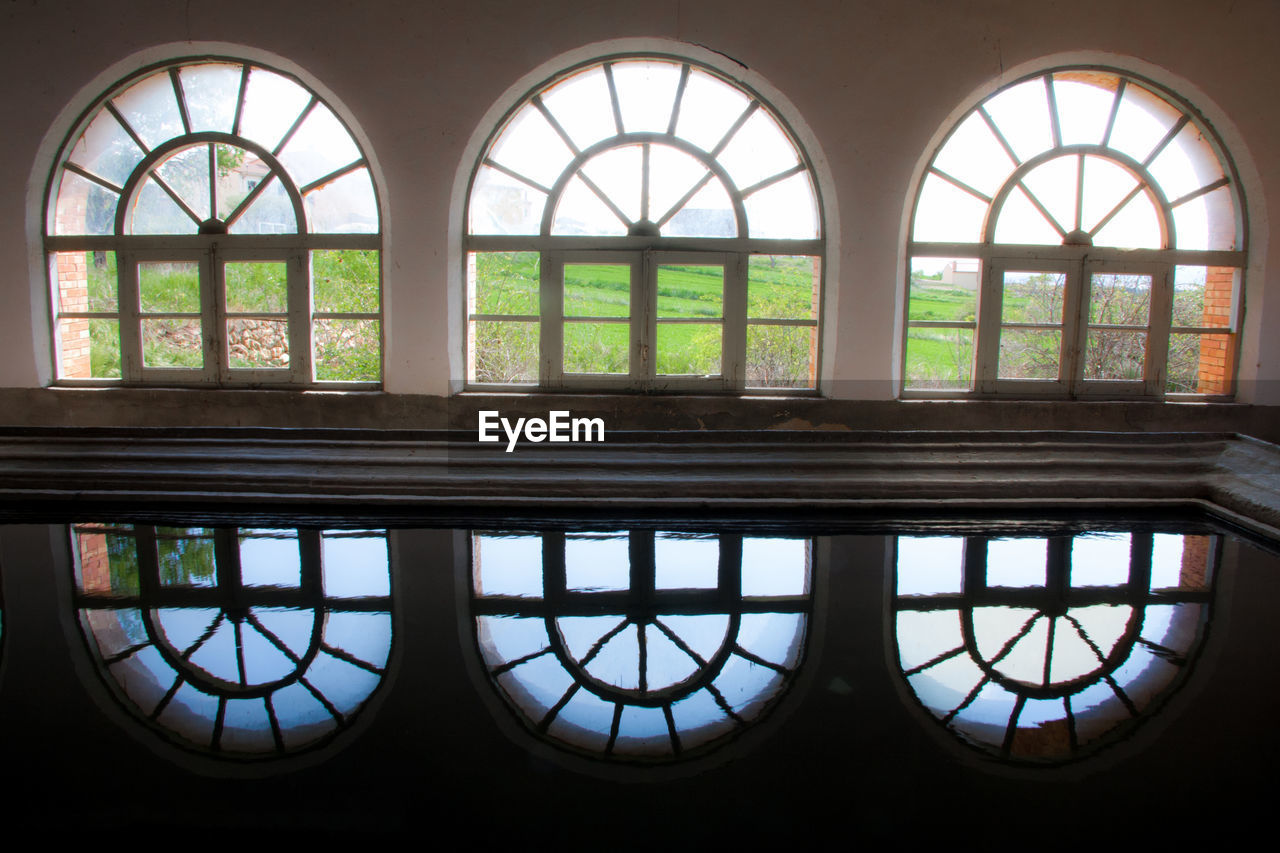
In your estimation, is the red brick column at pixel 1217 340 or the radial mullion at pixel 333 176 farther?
the red brick column at pixel 1217 340

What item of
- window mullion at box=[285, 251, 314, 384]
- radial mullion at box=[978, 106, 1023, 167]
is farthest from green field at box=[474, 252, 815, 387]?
radial mullion at box=[978, 106, 1023, 167]

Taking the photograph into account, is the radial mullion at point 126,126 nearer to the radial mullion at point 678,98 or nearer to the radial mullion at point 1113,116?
the radial mullion at point 678,98

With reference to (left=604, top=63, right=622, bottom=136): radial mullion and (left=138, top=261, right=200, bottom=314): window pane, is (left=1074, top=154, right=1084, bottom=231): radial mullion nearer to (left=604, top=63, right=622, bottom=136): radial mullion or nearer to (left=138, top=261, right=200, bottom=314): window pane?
(left=604, top=63, right=622, bottom=136): radial mullion

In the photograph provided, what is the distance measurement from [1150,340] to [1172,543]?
2.11m

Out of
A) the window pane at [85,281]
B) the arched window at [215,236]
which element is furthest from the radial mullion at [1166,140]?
the window pane at [85,281]

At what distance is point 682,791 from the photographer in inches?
60.4

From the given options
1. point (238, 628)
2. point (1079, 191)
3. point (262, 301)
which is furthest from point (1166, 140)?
point (262, 301)

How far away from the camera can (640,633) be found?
89.4 inches

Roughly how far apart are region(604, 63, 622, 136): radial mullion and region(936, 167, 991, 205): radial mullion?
0.87 meters

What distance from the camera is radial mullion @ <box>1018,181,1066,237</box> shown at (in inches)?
188

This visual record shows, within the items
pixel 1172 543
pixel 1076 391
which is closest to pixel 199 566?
pixel 1172 543

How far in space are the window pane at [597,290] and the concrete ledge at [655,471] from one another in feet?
3.01

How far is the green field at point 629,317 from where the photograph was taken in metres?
4.84

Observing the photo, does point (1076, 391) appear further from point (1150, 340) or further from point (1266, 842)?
point (1266, 842)
